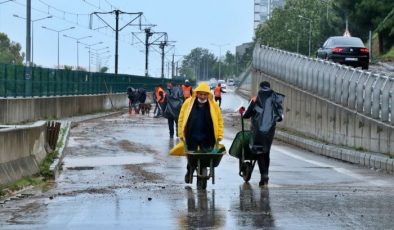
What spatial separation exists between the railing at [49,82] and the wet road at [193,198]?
1298 centimetres

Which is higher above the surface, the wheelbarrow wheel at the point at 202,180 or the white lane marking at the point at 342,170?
the wheelbarrow wheel at the point at 202,180

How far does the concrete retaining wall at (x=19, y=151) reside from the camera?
571 inches

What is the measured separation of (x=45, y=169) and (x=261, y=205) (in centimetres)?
578

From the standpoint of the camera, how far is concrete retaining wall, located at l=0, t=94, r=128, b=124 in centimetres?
3244

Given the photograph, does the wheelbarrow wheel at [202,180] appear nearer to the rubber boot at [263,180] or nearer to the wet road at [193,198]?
the wet road at [193,198]

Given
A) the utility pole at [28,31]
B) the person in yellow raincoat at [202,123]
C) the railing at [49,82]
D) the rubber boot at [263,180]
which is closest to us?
the person in yellow raincoat at [202,123]

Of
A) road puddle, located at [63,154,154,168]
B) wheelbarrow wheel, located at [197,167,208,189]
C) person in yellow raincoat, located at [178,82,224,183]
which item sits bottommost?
road puddle, located at [63,154,154,168]

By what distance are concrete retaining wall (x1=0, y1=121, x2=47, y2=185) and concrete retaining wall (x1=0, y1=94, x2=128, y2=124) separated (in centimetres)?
1370

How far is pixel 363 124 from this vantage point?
24891 millimetres

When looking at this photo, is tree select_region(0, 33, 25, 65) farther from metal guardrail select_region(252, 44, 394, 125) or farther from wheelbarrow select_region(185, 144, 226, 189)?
wheelbarrow select_region(185, 144, 226, 189)

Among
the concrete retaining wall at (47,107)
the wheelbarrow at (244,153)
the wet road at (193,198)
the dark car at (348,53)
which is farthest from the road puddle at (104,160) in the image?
the dark car at (348,53)

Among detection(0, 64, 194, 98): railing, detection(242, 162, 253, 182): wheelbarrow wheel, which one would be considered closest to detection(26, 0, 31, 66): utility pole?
detection(0, 64, 194, 98): railing

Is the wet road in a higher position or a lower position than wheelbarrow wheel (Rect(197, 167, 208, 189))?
lower

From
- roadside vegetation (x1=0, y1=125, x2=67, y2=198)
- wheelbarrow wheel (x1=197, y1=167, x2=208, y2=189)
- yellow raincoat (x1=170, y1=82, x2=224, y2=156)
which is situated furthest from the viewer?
wheelbarrow wheel (x1=197, y1=167, x2=208, y2=189)
